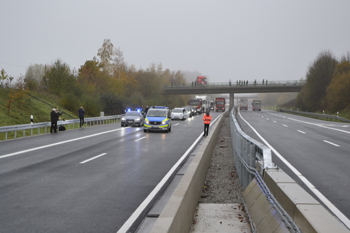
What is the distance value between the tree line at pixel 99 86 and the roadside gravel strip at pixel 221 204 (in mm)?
29278

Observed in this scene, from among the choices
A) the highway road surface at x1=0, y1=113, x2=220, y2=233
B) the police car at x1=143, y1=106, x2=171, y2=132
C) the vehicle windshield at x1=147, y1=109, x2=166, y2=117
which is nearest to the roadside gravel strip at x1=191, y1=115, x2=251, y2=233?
the highway road surface at x1=0, y1=113, x2=220, y2=233

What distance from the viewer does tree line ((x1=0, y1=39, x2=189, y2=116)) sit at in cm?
4419

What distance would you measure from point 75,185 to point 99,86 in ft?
173

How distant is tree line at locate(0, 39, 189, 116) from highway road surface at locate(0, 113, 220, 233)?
2384cm

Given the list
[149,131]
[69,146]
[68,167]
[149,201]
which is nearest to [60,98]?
[149,131]

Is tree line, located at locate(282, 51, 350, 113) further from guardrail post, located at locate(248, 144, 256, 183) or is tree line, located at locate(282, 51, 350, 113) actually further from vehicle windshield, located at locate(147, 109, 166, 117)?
guardrail post, located at locate(248, 144, 256, 183)

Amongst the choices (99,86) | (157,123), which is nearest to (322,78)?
(99,86)

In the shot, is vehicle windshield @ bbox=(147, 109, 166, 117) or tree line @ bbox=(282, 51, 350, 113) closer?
vehicle windshield @ bbox=(147, 109, 166, 117)

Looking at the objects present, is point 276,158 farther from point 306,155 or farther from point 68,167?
point 68,167

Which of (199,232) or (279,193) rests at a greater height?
(279,193)

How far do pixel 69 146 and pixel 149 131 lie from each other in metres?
10.2

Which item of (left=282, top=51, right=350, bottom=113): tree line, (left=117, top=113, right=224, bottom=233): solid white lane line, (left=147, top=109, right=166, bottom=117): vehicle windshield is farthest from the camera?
(left=282, top=51, right=350, bottom=113): tree line

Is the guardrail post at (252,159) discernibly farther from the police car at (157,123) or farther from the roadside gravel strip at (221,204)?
the police car at (157,123)

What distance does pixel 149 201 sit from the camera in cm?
693
